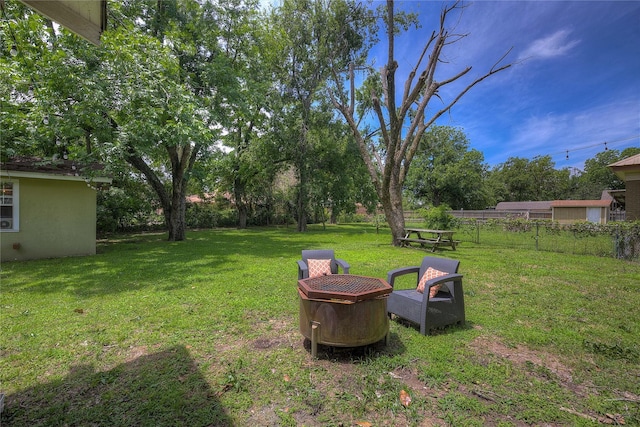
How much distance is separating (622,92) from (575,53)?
5.22 meters

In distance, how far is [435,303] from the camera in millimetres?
3557

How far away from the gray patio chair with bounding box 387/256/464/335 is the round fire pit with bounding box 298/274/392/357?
2.57ft

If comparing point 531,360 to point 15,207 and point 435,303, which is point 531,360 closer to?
point 435,303

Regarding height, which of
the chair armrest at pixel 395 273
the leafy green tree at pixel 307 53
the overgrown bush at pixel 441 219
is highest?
the leafy green tree at pixel 307 53

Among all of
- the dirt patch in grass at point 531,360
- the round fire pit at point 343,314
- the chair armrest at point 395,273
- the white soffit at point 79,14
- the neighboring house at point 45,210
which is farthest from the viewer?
the neighboring house at point 45,210

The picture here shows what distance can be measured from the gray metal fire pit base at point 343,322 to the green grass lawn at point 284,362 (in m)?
0.27

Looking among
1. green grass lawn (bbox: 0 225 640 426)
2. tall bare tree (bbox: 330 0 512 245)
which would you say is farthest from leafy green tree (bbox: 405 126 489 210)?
green grass lawn (bbox: 0 225 640 426)

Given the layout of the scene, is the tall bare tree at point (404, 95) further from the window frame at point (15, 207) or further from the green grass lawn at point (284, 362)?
the window frame at point (15, 207)

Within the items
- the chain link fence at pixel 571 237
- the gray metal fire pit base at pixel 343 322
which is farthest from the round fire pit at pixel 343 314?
the chain link fence at pixel 571 237

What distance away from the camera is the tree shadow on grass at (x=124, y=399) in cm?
214

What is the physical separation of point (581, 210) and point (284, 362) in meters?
36.5

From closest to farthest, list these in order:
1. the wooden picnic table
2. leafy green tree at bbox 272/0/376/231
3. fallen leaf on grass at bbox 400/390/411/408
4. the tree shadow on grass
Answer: the tree shadow on grass → fallen leaf on grass at bbox 400/390/411/408 → the wooden picnic table → leafy green tree at bbox 272/0/376/231

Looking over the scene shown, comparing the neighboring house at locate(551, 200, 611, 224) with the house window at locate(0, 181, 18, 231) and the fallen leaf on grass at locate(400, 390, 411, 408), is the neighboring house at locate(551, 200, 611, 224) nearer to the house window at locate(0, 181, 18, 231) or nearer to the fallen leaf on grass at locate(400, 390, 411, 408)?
the fallen leaf on grass at locate(400, 390, 411, 408)

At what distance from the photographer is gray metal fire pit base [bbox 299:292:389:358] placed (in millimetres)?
2830
